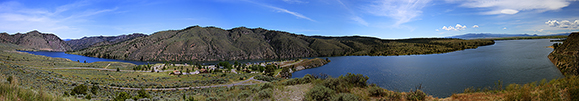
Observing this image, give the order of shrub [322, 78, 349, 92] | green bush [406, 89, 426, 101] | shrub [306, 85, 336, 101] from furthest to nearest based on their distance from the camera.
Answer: shrub [322, 78, 349, 92] < shrub [306, 85, 336, 101] < green bush [406, 89, 426, 101]

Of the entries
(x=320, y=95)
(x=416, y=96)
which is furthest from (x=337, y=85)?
(x=416, y=96)

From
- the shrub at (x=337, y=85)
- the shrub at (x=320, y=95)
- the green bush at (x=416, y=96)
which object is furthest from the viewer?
the shrub at (x=337, y=85)

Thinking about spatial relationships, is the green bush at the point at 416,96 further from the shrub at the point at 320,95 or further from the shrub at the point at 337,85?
the shrub at the point at 320,95

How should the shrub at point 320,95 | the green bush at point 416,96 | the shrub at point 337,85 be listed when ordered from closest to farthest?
the green bush at point 416,96 → the shrub at point 320,95 → the shrub at point 337,85

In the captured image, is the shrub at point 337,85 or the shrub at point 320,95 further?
the shrub at point 337,85

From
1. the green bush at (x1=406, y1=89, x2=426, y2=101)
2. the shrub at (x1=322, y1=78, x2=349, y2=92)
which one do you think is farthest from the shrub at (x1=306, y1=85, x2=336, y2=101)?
the green bush at (x1=406, y1=89, x2=426, y2=101)

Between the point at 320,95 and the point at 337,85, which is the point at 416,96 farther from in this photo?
the point at 320,95

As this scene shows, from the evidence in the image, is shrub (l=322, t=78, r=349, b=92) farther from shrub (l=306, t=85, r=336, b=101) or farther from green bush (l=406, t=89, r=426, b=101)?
green bush (l=406, t=89, r=426, b=101)

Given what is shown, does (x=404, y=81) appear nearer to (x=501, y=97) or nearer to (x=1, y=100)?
(x=501, y=97)

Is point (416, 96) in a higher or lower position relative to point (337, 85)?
lower

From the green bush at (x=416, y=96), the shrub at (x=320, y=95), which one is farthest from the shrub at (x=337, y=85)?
the green bush at (x=416, y=96)

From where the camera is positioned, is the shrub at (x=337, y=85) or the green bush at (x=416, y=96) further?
the shrub at (x=337, y=85)
